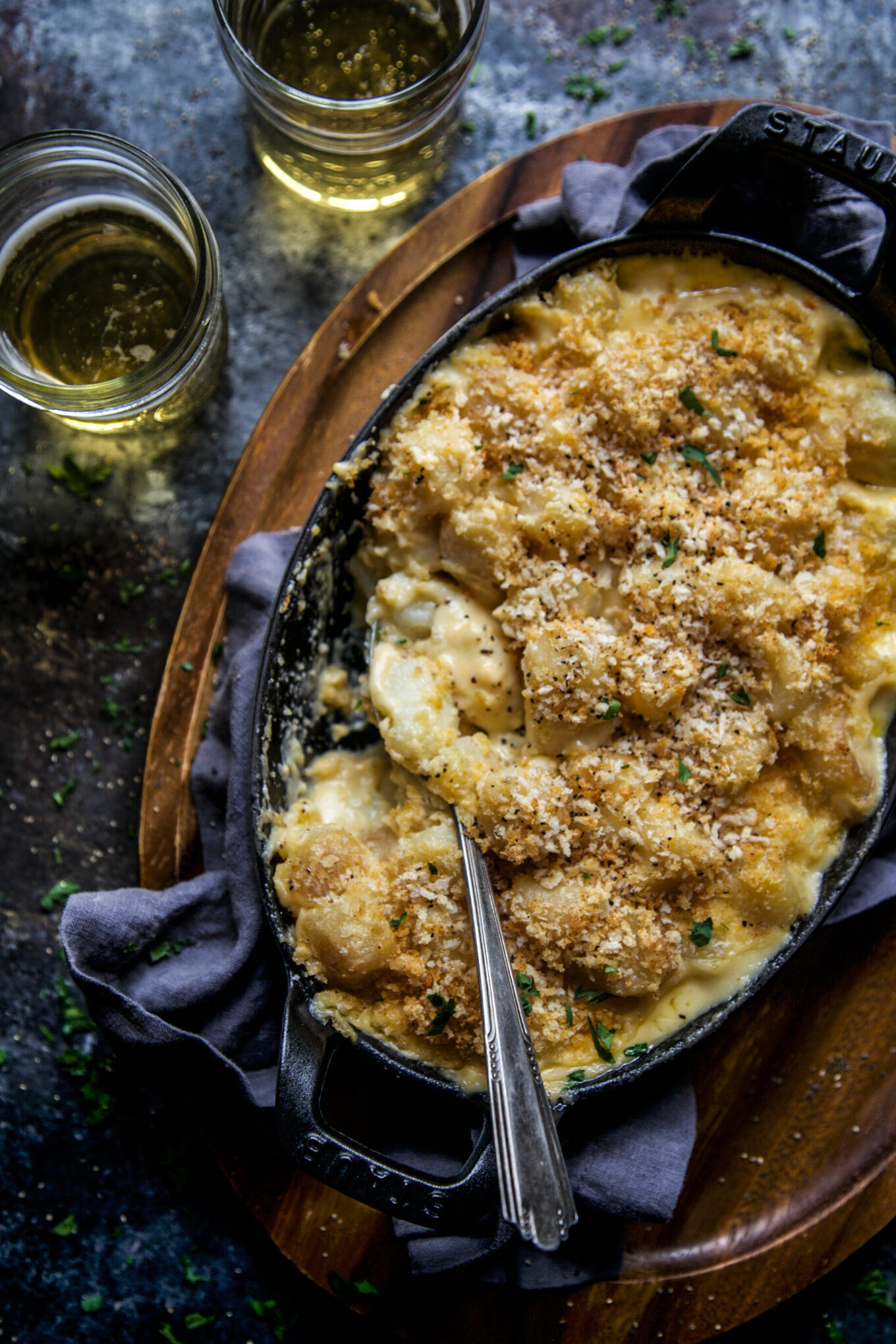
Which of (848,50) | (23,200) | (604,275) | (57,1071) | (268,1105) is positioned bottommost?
(57,1071)

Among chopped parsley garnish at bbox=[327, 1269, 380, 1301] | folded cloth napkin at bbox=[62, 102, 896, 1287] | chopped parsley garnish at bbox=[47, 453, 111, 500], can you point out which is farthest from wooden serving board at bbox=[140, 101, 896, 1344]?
chopped parsley garnish at bbox=[47, 453, 111, 500]

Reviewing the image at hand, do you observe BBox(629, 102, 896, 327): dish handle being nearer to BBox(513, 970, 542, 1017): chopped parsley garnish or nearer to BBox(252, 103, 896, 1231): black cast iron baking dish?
BBox(252, 103, 896, 1231): black cast iron baking dish

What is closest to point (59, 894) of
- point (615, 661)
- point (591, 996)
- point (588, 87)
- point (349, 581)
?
point (349, 581)

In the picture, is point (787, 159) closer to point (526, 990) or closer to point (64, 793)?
point (526, 990)

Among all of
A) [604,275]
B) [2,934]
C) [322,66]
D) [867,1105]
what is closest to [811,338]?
[604,275]

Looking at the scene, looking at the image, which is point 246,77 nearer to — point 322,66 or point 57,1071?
point 322,66

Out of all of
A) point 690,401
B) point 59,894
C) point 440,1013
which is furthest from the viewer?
point 59,894
